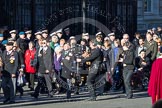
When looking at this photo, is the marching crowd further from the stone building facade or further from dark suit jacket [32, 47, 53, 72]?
the stone building facade

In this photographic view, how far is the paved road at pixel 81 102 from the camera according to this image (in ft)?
47.0

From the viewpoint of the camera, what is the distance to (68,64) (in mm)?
16016

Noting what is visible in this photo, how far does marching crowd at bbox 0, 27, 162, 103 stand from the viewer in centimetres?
1490

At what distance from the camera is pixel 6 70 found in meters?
14.6

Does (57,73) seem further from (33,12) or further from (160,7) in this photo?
(160,7)

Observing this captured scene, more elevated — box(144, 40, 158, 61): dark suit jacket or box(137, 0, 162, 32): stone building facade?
box(137, 0, 162, 32): stone building facade

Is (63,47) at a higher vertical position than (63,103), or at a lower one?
higher

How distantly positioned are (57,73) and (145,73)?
316 cm

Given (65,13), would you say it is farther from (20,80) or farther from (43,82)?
(20,80)

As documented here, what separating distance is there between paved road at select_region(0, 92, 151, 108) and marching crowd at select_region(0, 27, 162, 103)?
24cm

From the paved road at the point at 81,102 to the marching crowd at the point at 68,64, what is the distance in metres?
0.24

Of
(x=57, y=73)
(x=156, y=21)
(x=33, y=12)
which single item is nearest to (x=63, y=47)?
(x=57, y=73)

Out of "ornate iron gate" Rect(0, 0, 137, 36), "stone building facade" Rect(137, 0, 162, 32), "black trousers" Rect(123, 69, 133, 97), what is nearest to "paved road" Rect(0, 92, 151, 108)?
"black trousers" Rect(123, 69, 133, 97)

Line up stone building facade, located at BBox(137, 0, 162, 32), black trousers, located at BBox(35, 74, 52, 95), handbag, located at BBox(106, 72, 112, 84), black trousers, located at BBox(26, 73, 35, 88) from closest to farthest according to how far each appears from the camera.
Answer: black trousers, located at BBox(35, 74, 52, 95) → handbag, located at BBox(106, 72, 112, 84) → black trousers, located at BBox(26, 73, 35, 88) → stone building facade, located at BBox(137, 0, 162, 32)
